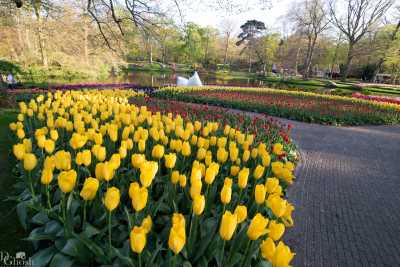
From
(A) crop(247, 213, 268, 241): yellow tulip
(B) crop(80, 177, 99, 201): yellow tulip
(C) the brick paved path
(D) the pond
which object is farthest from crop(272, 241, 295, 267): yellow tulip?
(D) the pond

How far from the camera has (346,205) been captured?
3.88m

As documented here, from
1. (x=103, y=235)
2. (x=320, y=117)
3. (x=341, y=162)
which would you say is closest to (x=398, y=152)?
(x=341, y=162)

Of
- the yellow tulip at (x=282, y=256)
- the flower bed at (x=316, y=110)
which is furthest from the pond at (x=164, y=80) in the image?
the yellow tulip at (x=282, y=256)

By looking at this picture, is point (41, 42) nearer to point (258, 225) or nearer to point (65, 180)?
point (65, 180)

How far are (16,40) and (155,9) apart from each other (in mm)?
22198

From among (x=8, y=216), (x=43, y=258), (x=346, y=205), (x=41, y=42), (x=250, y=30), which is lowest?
(x=346, y=205)

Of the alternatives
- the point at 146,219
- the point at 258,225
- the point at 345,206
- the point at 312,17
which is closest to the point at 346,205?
the point at 345,206

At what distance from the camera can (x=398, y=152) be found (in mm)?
7191

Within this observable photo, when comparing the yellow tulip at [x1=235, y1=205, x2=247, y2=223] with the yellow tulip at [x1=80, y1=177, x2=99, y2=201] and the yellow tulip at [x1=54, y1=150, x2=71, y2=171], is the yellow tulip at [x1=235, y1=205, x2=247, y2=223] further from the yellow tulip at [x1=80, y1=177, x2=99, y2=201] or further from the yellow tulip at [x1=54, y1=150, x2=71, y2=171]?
the yellow tulip at [x1=54, y1=150, x2=71, y2=171]

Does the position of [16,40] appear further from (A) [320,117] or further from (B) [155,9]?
(A) [320,117]

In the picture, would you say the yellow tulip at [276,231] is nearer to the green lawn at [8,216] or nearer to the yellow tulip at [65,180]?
the yellow tulip at [65,180]

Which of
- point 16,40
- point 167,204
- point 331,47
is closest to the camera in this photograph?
point 167,204

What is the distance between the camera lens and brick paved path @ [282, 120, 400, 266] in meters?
2.80

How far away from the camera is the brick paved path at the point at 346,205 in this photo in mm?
2803
